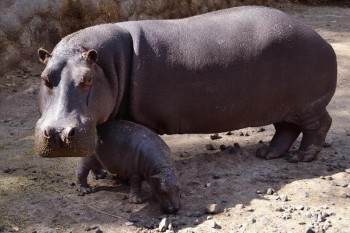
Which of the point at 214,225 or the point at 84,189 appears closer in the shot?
the point at 214,225

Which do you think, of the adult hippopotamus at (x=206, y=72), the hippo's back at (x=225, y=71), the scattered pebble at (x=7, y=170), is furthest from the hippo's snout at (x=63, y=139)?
the scattered pebble at (x=7, y=170)

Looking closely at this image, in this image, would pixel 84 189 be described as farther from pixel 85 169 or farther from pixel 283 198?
pixel 283 198

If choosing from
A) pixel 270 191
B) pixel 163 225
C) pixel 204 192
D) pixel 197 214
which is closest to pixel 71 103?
pixel 163 225

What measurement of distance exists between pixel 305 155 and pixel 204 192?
0.84 m

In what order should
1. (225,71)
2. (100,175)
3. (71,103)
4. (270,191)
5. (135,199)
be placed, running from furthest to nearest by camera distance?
1. (100,175)
2. (225,71)
3. (270,191)
4. (135,199)
5. (71,103)

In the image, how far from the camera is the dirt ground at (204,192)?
3.26 metres

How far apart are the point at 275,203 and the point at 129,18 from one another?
413 centimetres

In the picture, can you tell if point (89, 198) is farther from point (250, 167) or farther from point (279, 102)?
point (279, 102)

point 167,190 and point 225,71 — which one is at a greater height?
point 225,71

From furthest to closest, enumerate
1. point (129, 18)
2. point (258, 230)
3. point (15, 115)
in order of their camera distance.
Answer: point (129, 18), point (15, 115), point (258, 230)

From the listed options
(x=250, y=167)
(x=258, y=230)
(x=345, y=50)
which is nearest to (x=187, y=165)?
(x=250, y=167)

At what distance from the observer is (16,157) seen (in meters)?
4.30

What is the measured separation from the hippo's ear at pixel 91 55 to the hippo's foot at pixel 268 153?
1.44 m

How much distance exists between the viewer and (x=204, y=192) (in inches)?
143
